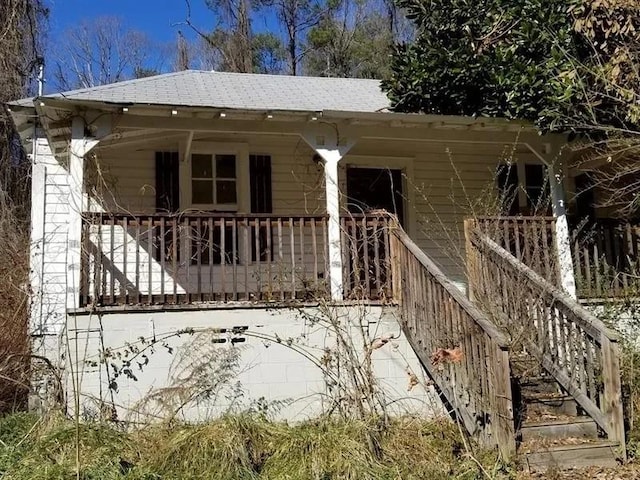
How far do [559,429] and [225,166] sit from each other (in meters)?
6.29

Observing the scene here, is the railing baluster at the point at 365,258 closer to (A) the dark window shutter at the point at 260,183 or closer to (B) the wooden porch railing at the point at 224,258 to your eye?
(B) the wooden porch railing at the point at 224,258

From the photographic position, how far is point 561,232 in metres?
9.28

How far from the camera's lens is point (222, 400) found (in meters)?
7.31

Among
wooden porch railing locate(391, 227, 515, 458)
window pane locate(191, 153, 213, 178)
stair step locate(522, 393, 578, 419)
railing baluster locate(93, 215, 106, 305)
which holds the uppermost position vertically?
window pane locate(191, 153, 213, 178)

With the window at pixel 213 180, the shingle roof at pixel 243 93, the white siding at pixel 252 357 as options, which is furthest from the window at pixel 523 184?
the white siding at pixel 252 357

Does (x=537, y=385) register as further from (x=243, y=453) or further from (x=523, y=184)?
(x=523, y=184)

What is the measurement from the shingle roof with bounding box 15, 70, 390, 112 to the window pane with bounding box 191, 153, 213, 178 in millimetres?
1029

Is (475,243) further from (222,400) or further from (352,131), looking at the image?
(222,400)

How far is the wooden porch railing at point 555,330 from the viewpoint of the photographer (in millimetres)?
6039

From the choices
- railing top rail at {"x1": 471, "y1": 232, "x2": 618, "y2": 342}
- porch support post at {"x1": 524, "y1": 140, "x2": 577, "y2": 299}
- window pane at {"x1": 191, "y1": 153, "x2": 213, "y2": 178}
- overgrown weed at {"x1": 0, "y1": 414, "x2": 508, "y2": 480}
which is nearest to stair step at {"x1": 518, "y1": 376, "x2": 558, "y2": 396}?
railing top rail at {"x1": 471, "y1": 232, "x2": 618, "y2": 342}

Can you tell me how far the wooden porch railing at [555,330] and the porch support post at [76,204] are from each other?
4608 mm

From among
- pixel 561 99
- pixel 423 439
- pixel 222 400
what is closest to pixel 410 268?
pixel 423 439

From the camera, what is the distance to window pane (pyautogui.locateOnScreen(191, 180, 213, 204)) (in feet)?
33.3

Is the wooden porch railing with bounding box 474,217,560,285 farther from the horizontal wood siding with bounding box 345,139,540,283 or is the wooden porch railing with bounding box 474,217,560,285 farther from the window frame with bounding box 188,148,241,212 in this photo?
the window frame with bounding box 188,148,241,212
